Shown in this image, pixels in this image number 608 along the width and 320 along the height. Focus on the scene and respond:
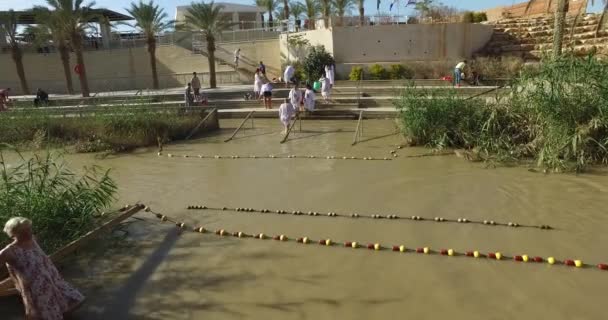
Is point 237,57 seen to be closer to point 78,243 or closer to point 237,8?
point 237,8

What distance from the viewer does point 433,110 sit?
10742 mm

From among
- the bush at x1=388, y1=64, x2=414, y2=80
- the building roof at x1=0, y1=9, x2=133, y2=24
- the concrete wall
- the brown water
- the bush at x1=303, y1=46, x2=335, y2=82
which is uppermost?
the building roof at x1=0, y1=9, x2=133, y2=24

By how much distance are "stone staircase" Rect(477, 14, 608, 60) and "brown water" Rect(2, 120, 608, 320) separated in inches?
597

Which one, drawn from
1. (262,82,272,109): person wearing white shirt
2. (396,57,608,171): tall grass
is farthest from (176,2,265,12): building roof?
(396,57,608,171): tall grass

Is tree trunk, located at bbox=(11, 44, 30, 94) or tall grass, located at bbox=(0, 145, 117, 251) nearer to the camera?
tall grass, located at bbox=(0, 145, 117, 251)

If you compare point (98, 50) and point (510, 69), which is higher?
point (98, 50)

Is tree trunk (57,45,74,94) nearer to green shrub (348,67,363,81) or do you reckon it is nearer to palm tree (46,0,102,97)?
palm tree (46,0,102,97)

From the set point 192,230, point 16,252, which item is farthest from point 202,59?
point 16,252

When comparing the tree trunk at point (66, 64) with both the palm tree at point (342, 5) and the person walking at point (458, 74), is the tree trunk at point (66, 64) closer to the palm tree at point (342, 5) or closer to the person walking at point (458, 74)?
the palm tree at point (342, 5)

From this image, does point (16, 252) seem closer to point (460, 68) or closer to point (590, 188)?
point (590, 188)

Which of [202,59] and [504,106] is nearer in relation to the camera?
[504,106]

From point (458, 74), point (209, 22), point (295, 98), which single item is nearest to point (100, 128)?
point (295, 98)

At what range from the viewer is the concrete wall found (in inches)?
928

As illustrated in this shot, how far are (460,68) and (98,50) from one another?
76.0ft
